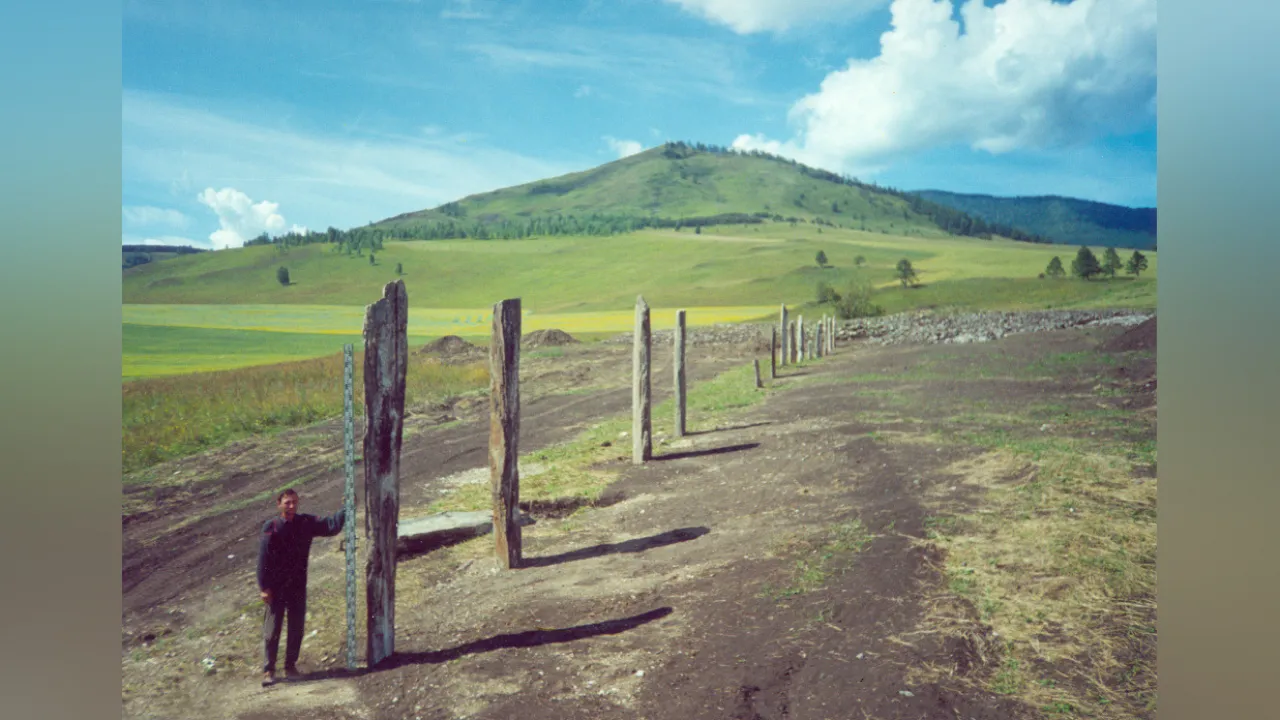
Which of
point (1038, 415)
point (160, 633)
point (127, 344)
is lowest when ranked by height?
point (160, 633)

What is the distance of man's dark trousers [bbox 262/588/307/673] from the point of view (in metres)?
6.04

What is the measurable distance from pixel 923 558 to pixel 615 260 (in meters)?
45.9

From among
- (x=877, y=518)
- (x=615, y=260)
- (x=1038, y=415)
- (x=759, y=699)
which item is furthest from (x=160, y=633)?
(x=615, y=260)

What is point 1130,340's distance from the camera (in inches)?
717

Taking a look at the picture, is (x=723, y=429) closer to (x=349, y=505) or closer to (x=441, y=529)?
(x=441, y=529)

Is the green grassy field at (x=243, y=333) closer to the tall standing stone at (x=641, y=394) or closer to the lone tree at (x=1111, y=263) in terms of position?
the tall standing stone at (x=641, y=394)

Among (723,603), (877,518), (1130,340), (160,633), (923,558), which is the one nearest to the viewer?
(723,603)

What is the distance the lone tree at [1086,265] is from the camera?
89.2 feet

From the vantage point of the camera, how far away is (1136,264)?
23.1 meters

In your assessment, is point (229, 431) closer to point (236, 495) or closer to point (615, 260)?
point (236, 495)

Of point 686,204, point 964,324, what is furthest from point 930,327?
point 686,204

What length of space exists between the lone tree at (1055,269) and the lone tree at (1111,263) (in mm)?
7340

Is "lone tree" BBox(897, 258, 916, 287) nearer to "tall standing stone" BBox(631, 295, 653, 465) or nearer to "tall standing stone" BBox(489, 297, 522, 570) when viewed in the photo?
"tall standing stone" BBox(631, 295, 653, 465)

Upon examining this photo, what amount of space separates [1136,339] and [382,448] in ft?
58.0
